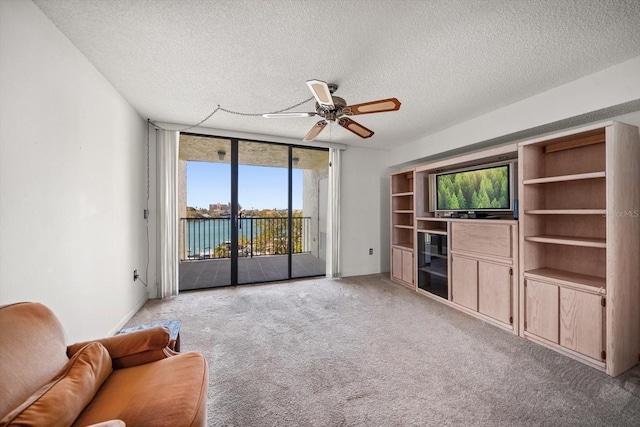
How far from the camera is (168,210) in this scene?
337cm

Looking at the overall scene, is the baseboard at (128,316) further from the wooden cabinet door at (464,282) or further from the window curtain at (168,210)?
the wooden cabinet door at (464,282)

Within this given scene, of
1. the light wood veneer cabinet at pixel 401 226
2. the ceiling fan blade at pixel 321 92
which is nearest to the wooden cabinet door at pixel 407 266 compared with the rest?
the light wood veneer cabinet at pixel 401 226

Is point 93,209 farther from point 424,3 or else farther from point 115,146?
point 424,3

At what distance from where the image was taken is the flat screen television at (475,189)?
2674 mm

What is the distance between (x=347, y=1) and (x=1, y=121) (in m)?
1.88

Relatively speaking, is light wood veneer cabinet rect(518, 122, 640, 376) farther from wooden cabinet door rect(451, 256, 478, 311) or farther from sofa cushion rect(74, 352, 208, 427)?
sofa cushion rect(74, 352, 208, 427)

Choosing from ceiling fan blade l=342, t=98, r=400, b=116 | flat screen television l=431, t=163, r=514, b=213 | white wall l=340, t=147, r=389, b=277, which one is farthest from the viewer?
white wall l=340, t=147, r=389, b=277

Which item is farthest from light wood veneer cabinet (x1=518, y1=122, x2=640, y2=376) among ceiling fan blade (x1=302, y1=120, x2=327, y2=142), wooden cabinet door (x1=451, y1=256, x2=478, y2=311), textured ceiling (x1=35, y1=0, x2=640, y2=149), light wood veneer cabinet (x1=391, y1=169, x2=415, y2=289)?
ceiling fan blade (x1=302, y1=120, x2=327, y2=142)

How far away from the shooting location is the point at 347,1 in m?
1.40

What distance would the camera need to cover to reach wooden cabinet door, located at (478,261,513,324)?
99.1 inches

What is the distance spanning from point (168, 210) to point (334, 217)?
249 centimetres

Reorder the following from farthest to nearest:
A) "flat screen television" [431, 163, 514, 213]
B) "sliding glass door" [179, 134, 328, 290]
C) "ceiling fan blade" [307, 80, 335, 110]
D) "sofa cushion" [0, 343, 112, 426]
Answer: "sliding glass door" [179, 134, 328, 290] < "flat screen television" [431, 163, 514, 213] < "ceiling fan blade" [307, 80, 335, 110] < "sofa cushion" [0, 343, 112, 426]

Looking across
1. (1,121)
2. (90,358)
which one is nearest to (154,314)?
(90,358)

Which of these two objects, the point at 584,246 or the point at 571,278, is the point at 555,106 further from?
the point at 571,278
